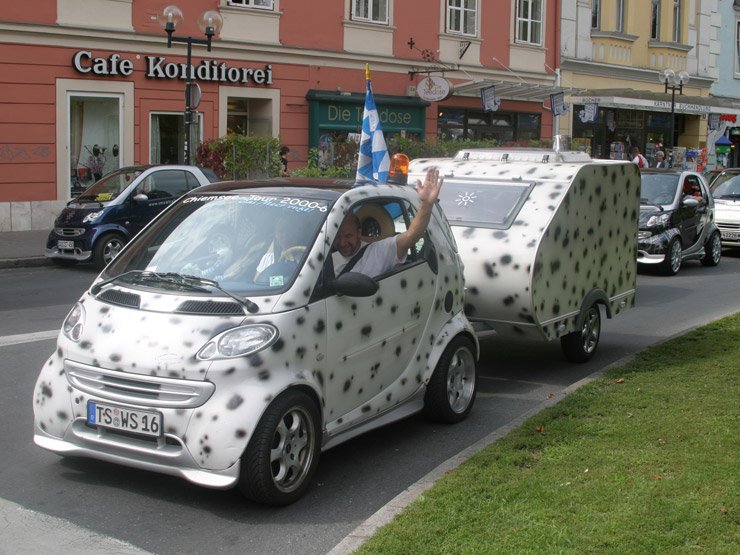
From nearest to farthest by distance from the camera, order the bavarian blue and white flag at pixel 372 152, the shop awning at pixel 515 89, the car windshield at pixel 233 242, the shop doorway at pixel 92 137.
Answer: the car windshield at pixel 233 242
the bavarian blue and white flag at pixel 372 152
the shop doorway at pixel 92 137
the shop awning at pixel 515 89

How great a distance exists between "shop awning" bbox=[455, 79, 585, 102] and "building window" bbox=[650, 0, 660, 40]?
293 inches

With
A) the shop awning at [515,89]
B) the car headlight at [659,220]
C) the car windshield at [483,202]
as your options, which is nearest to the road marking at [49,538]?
the car windshield at [483,202]

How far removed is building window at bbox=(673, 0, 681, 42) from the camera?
39.0 metres

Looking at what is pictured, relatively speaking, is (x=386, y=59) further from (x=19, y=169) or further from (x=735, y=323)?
(x=735, y=323)

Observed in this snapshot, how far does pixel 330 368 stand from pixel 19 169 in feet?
53.2

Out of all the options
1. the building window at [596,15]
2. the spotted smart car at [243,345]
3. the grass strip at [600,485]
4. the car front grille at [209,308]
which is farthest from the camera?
the building window at [596,15]

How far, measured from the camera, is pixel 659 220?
16.9m

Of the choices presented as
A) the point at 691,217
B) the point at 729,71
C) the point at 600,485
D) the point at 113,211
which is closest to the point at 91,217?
the point at 113,211

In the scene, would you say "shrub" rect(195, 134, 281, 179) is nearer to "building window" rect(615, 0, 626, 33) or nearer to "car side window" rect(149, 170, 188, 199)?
"car side window" rect(149, 170, 188, 199)

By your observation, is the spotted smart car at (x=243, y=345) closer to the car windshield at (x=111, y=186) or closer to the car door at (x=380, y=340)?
the car door at (x=380, y=340)

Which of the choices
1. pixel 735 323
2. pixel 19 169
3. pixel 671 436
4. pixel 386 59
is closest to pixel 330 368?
pixel 671 436

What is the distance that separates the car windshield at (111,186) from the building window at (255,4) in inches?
316

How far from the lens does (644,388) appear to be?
781 centimetres

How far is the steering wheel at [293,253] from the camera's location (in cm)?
587
